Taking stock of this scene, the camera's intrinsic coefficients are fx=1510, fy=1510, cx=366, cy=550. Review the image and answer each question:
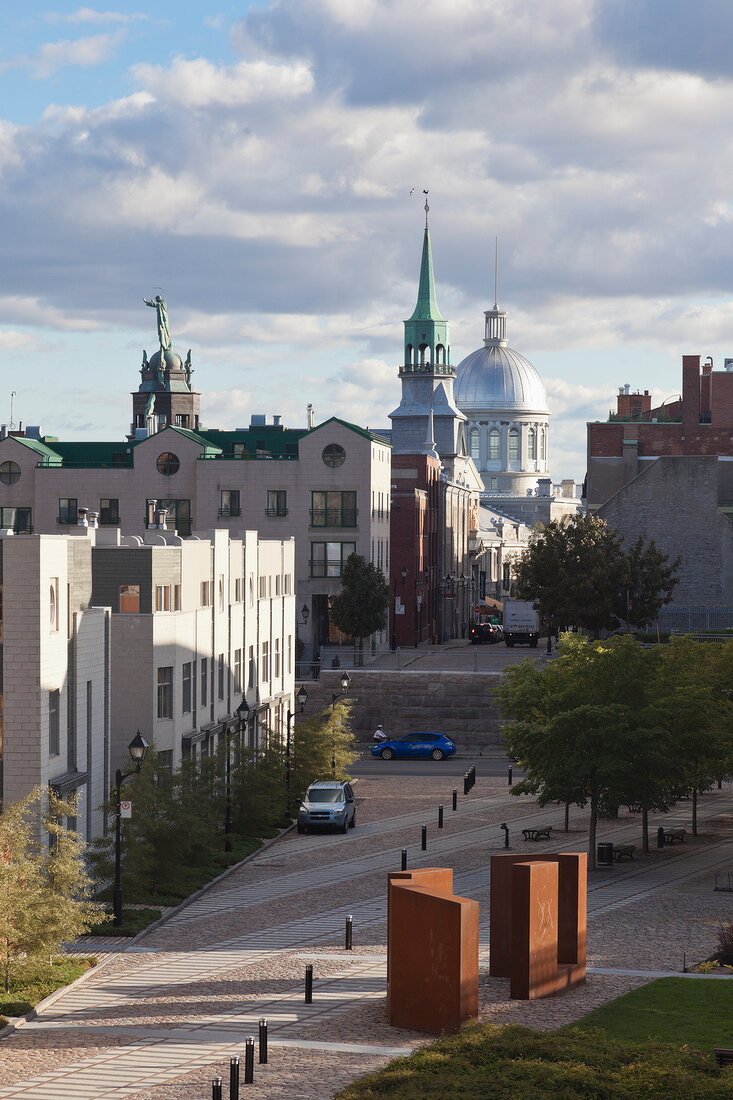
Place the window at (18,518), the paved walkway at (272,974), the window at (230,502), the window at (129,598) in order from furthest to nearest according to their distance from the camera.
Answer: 1. the window at (18,518)
2. the window at (230,502)
3. the window at (129,598)
4. the paved walkway at (272,974)

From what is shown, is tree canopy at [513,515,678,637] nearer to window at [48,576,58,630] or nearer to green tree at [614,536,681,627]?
green tree at [614,536,681,627]

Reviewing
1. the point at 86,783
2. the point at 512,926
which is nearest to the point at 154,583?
the point at 86,783

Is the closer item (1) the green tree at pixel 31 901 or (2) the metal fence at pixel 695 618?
(1) the green tree at pixel 31 901

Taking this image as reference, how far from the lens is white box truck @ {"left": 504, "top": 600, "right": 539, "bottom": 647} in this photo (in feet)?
333

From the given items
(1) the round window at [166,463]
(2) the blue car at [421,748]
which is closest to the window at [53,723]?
(2) the blue car at [421,748]

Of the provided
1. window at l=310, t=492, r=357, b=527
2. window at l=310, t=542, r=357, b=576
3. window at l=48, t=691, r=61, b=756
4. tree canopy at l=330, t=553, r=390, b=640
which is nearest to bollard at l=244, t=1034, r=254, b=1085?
window at l=48, t=691, r=61, b=756

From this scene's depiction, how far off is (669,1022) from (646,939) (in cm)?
783

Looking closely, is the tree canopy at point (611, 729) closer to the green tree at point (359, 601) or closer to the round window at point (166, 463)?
the green tree at point (359, 601)

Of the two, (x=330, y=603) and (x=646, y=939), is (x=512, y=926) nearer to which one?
(x=646, y=939)

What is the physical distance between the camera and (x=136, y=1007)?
24.3 m

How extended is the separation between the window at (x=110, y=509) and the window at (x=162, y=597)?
48270mm

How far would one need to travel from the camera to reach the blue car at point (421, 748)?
69938mm

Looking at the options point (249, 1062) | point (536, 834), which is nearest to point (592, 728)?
point (536, 834)

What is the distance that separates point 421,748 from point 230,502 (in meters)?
28.0
